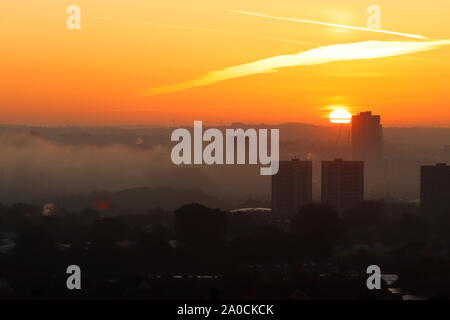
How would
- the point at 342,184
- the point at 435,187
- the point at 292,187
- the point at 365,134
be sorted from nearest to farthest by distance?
the point at 435,187, the point at 342,184, the point at 292,187, the point at 365,134

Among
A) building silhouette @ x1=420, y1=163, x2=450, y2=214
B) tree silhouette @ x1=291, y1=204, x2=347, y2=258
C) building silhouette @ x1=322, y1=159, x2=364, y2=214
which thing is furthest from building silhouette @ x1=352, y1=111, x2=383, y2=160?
tree silhouette @ x1=291, y1=204, x2=347, y2=258

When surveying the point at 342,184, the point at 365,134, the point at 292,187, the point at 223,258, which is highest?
the point at 365,134

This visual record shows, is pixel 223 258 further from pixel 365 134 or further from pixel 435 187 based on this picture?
pixel 365 134

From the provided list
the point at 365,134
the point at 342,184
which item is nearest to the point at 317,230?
the point at 342,184
